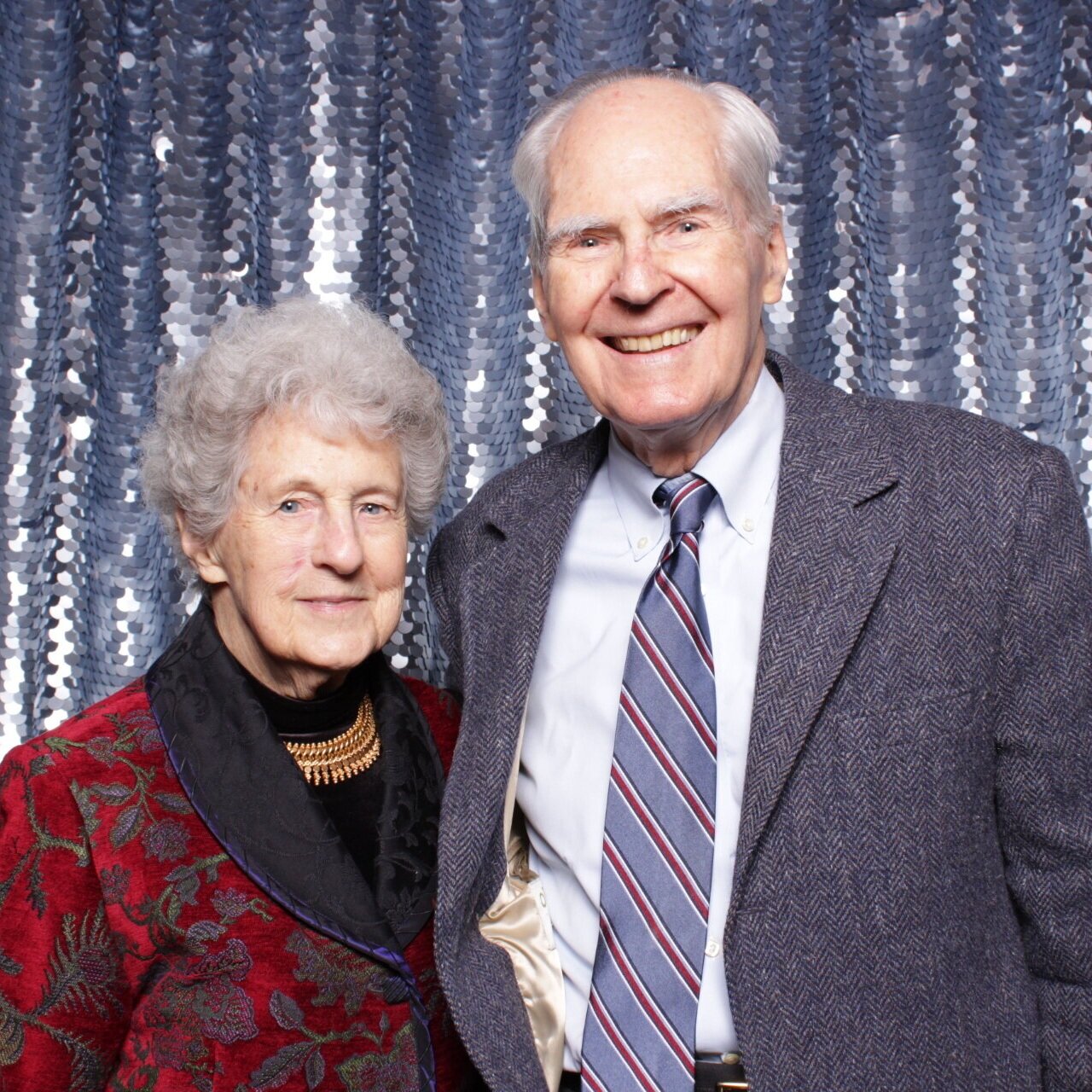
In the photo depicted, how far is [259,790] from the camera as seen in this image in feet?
4.36

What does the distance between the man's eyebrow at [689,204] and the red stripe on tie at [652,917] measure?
0.63m

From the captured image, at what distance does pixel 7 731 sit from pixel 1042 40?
5.35 ft

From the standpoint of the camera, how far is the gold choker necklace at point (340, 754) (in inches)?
56.4

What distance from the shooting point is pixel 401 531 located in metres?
1.44

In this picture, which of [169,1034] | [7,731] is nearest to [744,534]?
[169,1034]

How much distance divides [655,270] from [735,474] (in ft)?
0.72

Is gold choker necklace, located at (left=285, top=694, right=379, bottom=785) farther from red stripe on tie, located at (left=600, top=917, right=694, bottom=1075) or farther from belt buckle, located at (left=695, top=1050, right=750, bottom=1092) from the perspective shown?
belt buckle, located at (left=695, top=1050, right=750, bottom=1092)

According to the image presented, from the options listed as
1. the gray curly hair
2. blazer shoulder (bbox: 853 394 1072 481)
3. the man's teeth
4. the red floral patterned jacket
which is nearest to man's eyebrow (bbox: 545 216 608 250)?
the man's teeth

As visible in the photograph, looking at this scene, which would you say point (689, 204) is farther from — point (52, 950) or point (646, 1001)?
point (52, 950)

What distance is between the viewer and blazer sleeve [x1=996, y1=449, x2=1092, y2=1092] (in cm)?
121

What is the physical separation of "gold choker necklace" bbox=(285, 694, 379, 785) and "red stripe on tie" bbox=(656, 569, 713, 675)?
39 centimetres

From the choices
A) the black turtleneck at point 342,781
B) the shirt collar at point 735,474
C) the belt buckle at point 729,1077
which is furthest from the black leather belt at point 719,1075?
the shirt collar at point 735,474

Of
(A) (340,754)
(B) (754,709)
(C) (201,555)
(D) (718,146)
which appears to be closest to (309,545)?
(C) (201,555)

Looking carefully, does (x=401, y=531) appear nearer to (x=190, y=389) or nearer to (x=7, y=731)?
(x=190, y=389)
